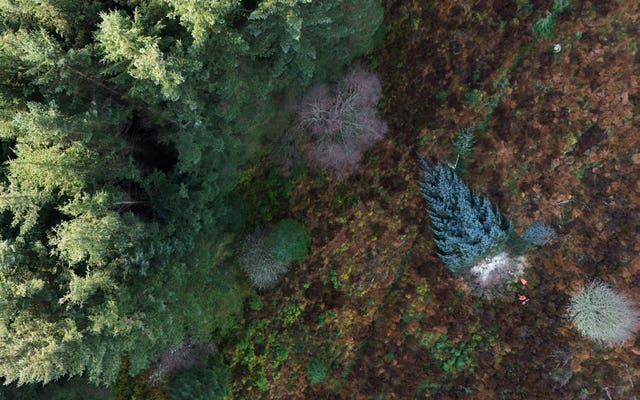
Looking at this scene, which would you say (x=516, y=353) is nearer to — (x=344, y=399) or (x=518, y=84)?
(x=344, y=399)

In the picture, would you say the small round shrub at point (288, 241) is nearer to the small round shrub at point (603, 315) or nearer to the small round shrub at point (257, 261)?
the small round shrub at point (257, 261)

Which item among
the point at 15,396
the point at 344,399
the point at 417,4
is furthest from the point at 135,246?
the point at 417,4

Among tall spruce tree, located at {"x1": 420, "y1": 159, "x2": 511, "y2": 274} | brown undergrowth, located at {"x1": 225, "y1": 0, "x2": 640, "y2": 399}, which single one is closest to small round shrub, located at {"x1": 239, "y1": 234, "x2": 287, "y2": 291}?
brown undergrowth, located at {"x1": 225, "y1": 0, "x2": 640, "y2": 399}

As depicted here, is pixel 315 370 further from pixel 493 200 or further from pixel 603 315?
pixel 603 315

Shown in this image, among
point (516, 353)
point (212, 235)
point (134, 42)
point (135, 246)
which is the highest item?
point (134, 42)

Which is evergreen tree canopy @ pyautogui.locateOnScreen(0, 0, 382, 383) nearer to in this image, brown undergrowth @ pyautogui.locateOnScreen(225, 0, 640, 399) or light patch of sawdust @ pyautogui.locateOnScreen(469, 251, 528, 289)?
brown undergrowth @ pyautogui.locateOnScreen(225, 0, 640, 399)

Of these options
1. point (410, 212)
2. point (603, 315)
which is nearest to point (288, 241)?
point (410, 212)
